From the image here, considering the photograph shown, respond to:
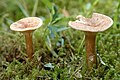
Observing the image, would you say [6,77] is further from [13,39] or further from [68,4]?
[68,4]

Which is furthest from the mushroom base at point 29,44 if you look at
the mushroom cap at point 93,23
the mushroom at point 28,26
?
the mushroom cap at point 93,23

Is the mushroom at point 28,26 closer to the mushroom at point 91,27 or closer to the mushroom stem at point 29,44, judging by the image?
the mushroom stem at point 29,44

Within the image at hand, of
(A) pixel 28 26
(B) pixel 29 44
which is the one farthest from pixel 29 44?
(A) pixel 28 26

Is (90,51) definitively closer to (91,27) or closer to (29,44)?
(91,27)

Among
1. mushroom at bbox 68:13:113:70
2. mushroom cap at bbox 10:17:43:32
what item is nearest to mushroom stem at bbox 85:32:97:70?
mushroom at bbox 68:13:113:70

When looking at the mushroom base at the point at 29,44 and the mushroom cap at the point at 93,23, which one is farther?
the mushroom base at the point at 29,44

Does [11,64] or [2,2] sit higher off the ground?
[2,2]

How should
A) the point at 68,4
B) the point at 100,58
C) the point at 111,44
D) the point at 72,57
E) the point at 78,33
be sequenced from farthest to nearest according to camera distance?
the point at 68,4
the point at 78,33
the point at 111,44
the point at 72,57
the point at 100,58

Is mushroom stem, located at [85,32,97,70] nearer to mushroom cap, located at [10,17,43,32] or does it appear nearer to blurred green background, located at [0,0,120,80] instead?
blurred green background, located at [0,0,120,80]

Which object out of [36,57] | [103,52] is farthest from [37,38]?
[103,52]
